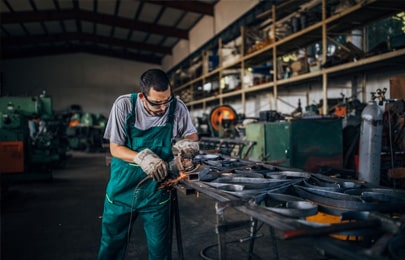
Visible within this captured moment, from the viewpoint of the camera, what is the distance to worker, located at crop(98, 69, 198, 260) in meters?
1.91

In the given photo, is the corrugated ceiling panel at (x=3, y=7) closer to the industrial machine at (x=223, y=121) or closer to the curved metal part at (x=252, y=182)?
the industrial machine at (x=223, y=121)

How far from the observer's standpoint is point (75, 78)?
731 inches

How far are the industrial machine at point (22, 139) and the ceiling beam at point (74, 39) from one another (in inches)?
367

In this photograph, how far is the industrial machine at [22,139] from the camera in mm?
5555

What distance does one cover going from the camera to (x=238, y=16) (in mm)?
8672

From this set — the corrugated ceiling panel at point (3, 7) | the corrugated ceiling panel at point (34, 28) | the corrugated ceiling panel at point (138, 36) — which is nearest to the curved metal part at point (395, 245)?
the corrugated ceiling panel at point (3, 7)

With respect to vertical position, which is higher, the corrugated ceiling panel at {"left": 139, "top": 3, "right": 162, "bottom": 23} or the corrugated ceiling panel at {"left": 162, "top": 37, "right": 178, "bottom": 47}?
the corrugated ceiling panel at {"left": 139, "top": 3, "right": 162, "bottom": 23}

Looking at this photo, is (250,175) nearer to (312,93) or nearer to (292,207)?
(292,207)

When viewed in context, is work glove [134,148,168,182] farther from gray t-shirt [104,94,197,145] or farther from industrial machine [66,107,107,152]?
industrial machine [66,107,107,152]

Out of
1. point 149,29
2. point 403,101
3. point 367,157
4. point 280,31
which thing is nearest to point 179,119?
point 367,157

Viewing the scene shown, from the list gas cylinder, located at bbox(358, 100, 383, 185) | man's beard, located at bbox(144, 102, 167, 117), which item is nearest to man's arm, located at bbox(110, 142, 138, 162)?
man's beard, located at bbox(144, 102, 167, 117)

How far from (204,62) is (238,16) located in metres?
2.64

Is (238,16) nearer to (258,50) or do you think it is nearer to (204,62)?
(258,50)

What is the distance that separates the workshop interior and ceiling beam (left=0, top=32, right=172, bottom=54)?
0.05 metres
